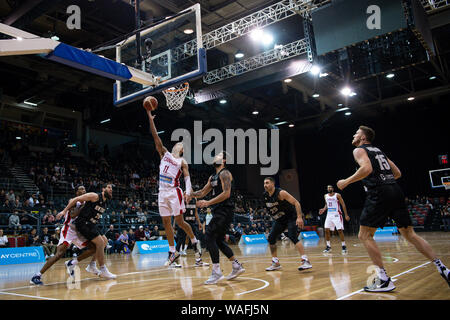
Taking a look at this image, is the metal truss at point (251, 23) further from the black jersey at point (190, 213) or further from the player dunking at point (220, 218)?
the player dunking at point (220, 218)

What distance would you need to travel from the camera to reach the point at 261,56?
648 inches

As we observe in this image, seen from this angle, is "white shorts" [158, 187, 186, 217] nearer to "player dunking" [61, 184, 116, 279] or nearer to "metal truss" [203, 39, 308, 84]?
"player dunking" [61, 184, 116, 279]

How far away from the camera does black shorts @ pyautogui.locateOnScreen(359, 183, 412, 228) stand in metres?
3.90

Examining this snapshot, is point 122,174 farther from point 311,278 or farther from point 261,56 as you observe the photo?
point 311,278

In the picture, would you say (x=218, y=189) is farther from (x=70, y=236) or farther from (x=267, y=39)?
(x=267, y=39)

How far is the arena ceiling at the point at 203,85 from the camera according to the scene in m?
13.8

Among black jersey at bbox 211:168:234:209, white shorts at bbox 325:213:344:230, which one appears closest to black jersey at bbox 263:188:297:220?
black jersey at bbox 211:168:234:209

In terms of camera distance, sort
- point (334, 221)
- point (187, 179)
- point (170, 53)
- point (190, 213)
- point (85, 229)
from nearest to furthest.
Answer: point (187, 179)
point (85, 229)
point (170, 53)
point (190, 213)
point (334, 221)

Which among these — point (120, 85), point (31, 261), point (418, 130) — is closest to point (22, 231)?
point (31, 261)

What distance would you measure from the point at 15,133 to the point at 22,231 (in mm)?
10788

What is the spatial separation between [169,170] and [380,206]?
379 centimetres

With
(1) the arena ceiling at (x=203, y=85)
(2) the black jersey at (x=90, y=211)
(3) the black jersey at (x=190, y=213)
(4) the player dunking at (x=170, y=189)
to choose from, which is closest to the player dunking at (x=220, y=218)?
(4) the player dunking at (x=170, y=189)

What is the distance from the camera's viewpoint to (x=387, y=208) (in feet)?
12.8

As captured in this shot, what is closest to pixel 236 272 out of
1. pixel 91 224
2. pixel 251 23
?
pixel 91 224
